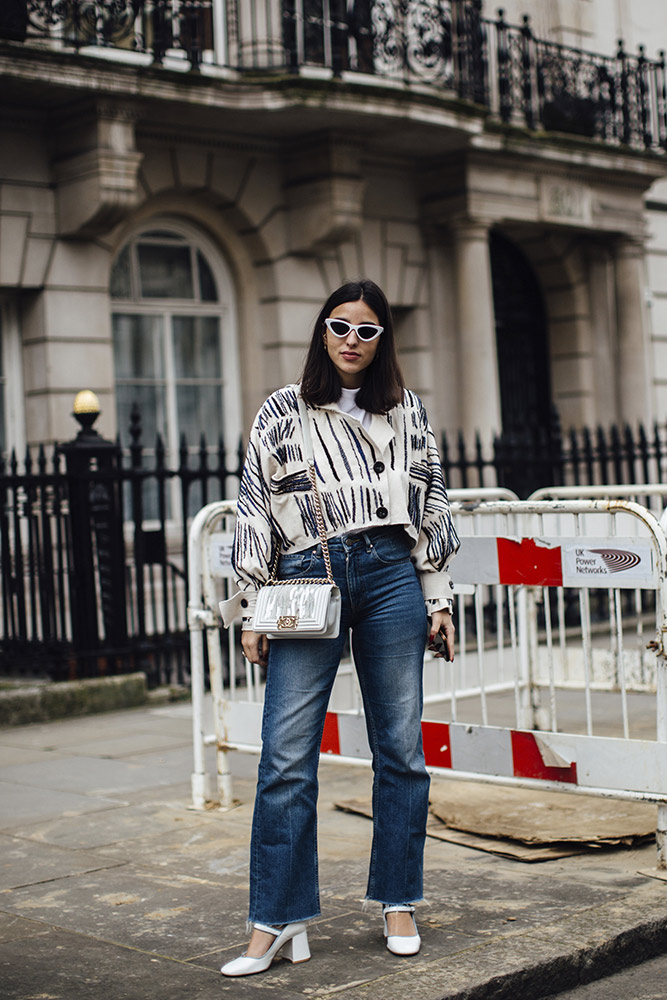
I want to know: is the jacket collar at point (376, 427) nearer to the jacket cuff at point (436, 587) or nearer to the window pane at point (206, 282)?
the jacket cuff at point (436, 587)

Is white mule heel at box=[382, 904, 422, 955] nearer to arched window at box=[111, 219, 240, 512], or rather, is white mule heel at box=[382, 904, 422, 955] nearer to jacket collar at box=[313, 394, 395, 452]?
jacket collar at box=[313, 394, 395, 452]

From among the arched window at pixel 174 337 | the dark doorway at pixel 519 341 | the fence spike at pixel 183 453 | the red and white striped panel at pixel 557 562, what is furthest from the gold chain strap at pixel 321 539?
the dark doorway at pixel 519 341

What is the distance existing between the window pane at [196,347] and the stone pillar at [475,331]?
269 cm

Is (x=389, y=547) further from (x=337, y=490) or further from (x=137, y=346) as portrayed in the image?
(x=137, y=346)

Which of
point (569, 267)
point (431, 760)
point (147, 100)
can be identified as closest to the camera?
point (431, 760)

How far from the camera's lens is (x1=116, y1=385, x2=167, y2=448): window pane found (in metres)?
13.4

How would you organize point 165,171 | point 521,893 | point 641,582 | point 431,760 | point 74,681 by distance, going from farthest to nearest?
point 165,171 < point 74,681 < point 431,760 < point 641,582 < point 521,893

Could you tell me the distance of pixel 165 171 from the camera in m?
13.2

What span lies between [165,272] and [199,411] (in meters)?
1.40

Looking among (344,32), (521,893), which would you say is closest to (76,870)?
(521,893)

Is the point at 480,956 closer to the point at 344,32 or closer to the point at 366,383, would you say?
the point at 366,383

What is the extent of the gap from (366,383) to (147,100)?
28.2 feet

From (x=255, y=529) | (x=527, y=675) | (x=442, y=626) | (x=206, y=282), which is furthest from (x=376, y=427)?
(x=206, y=282)

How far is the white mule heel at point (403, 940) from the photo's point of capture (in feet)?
13.6
